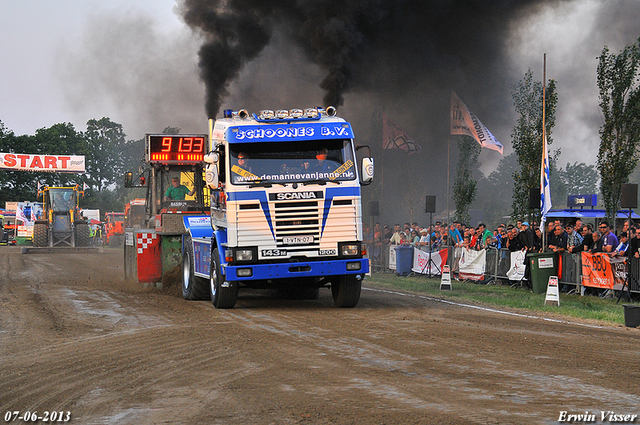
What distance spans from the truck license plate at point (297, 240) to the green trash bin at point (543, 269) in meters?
7.65

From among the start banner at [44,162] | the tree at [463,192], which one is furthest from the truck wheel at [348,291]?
the start banner at [44,162]

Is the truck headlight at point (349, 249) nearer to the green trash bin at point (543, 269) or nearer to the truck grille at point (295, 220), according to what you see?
the truck grille at point (295, 220)

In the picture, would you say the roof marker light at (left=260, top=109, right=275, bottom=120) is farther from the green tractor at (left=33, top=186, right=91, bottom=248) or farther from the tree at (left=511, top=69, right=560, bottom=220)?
the green tractor at (left=33, top=186, right=91, bottom=248)

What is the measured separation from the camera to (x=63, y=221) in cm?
4366

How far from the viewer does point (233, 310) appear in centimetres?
1335

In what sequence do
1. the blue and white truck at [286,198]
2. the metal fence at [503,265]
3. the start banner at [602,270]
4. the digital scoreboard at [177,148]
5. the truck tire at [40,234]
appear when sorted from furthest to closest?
the truck tire at [40,234], the digital scoreboard at [177,148], the start banner at [602,270], the metal fence at [503,265], the blue and white truck at [286,198]

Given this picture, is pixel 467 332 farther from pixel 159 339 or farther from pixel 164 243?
pixel 164 243

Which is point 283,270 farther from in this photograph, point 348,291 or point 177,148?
point 177,148

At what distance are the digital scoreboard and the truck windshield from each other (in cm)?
458

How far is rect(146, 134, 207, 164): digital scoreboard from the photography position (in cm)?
1703

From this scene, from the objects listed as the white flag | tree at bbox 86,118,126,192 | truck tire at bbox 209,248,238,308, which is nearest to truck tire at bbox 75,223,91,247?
the white flag

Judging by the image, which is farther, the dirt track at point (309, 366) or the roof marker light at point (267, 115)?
the roof marker light at point (267, 115)

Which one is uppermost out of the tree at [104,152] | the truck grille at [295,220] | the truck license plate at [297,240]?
the tree at [104,152]

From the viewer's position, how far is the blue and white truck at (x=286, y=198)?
12.6 metres
